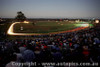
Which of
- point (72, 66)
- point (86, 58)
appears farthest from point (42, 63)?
point (86, 58)

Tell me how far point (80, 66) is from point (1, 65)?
4.92m

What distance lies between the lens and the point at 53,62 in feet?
22.6

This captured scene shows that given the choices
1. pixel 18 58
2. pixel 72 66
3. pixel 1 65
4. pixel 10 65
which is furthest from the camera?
pixel 18 58

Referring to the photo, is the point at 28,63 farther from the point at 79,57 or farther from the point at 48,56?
the point at 79,57

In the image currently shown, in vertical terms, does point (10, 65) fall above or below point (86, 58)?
above

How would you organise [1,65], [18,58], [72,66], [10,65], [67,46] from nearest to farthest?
1. [10,65]
2. [72,66]
3. [1,65]
4. [18,58]
5. [67,46]

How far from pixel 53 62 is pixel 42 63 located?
0.76 metres

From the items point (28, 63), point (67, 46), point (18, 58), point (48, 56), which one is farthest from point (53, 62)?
point (67, 46)

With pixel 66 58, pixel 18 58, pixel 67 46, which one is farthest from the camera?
pixel 67 46

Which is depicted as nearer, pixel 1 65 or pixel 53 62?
pixel 1 65

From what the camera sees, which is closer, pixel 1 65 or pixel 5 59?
pixel 1 65

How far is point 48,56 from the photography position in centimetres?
740

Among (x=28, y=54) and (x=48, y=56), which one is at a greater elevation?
(x=28, y=54)

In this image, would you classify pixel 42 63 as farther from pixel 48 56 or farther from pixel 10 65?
pixel 10 65
